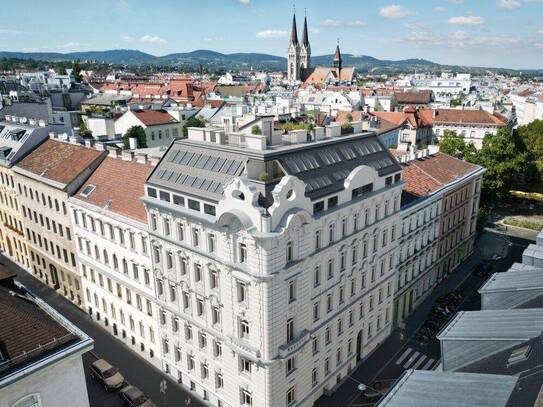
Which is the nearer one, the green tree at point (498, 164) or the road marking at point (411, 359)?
the road marking at point (411, 359)

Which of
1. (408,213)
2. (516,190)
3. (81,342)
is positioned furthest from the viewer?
(516,190)

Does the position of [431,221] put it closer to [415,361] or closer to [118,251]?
[415,361]

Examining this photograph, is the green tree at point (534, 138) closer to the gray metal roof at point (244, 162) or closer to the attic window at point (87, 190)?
the gray metal roof at point (244, 162)

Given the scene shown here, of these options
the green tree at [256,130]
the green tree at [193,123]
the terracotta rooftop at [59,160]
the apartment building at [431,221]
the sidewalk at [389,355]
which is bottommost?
the sidewalk at [389,355]

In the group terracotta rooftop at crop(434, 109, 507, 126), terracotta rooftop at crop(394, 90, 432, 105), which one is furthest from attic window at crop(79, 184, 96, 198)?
terracotta rooftop at crop(394, 90, 432, 105)

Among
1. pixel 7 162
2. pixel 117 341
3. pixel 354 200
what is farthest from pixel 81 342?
pixel 7 162

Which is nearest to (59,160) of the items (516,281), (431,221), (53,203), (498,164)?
(53,203)

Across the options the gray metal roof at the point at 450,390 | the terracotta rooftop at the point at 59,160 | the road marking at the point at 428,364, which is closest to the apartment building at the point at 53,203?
the terracotta rooftop at the point at 59,160

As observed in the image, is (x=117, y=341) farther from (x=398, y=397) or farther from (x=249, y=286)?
(x=398, y=397)
